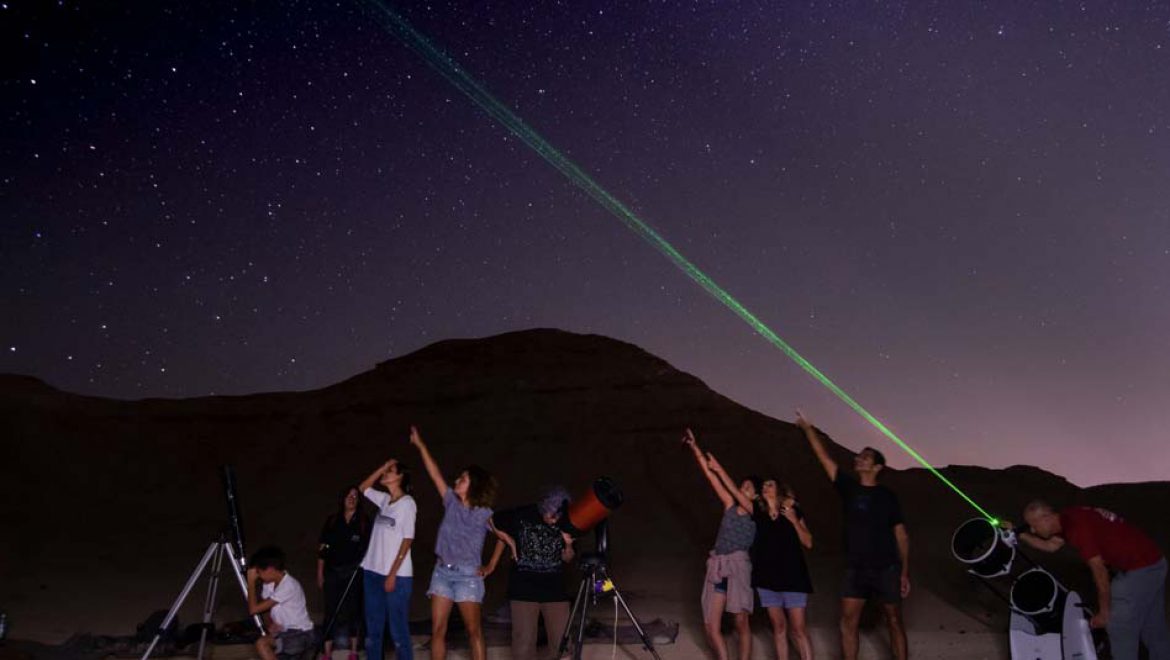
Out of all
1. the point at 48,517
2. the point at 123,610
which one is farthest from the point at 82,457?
the point at 123,610

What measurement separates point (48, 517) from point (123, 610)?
19992 millimetres

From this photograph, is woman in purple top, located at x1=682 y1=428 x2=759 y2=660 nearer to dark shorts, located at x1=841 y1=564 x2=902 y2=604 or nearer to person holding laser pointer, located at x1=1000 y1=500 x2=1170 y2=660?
dark shorts, located at x1=841 y1=564 x2=902 y2=604

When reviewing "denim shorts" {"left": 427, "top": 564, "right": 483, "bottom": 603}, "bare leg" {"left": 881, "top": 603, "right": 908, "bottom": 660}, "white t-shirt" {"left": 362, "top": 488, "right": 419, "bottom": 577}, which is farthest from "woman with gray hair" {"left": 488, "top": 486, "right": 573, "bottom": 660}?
"bare leg" {"left": 881, "top": 603, "right": 908, "bottom": 660}

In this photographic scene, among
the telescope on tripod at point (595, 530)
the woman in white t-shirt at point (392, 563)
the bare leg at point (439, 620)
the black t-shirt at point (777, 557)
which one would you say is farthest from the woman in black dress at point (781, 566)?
the woman in white t-shirt at point (392, 563)

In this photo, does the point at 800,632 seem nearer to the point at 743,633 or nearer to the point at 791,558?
the point at 743,633

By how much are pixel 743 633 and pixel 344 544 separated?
3.78 m

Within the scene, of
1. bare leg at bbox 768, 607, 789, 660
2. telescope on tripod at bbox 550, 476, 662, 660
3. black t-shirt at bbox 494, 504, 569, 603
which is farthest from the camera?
bare leg at bbox 768, 607, 789, 660

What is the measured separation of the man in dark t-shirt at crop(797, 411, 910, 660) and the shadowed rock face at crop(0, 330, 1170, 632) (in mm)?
14488

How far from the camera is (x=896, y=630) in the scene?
8.10 metres

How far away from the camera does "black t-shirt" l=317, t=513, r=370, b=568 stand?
915 cm

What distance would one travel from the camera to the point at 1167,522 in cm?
2781

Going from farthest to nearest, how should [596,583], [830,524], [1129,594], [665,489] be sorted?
[665,489] → [830,524] → [596,583] → [1129,594]

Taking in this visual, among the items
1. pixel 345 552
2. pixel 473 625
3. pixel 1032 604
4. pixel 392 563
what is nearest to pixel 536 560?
pixel 473 625

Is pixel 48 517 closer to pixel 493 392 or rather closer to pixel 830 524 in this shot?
pixel 493 392
